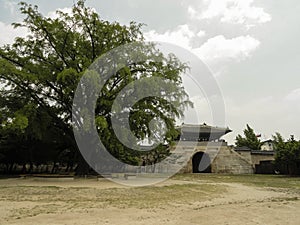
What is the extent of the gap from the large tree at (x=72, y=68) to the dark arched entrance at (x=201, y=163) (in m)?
14.2

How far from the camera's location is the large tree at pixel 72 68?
1541 cm

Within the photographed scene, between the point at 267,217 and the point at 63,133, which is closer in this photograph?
the point at 267,217

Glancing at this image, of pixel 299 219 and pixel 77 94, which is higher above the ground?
pixel 77 94

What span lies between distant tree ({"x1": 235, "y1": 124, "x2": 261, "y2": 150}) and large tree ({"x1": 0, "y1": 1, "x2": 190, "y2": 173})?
24.5 meters

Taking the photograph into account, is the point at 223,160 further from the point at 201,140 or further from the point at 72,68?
the point at 72,68

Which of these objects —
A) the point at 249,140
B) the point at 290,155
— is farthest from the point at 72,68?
the point at 249,140

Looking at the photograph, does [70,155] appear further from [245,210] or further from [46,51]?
[245,210]

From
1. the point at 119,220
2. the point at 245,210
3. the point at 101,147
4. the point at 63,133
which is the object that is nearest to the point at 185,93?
the point at 101,147

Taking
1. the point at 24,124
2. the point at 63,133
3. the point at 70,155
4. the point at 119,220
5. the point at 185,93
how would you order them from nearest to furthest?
1. the point at 119,220
2. the point at 24,124
3. the point at 185,93
4. the point at 63,133
5. the point at 70,155

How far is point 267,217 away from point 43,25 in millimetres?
14543

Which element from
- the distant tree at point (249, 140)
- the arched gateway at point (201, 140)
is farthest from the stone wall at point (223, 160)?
the distant tree at point (249, 140)

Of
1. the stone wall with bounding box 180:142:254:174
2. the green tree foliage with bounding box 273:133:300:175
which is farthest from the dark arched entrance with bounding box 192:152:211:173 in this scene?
the green tree foliage with bounding box 273:133:300:175

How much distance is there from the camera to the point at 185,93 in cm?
1662

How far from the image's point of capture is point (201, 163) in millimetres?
30406
